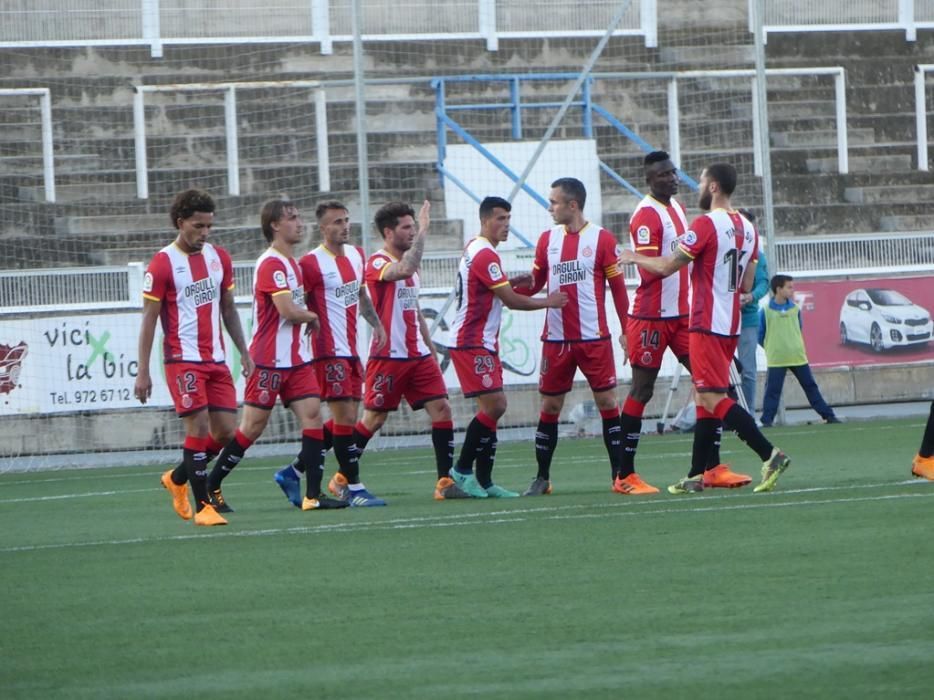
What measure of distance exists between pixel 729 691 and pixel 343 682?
1.17 meters

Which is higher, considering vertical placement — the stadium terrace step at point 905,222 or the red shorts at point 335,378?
the stadium terrace step at point 905,222

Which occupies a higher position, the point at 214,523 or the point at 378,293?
the point at 378,293

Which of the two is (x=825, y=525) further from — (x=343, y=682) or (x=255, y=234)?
(x=255, y=234)

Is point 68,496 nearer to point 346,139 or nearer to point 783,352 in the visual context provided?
point 783,352

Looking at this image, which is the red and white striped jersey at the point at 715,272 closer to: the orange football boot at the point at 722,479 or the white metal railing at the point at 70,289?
the orange football boot at the point at 722,479

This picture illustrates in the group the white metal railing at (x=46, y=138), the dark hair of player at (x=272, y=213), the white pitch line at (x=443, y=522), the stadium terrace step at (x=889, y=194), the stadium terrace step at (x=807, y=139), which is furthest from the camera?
the stadium terrace step at (x=807, y=139)

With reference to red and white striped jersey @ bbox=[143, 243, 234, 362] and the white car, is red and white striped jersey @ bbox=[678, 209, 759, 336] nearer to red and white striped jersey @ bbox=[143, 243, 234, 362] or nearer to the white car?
red and white striped jersey @ bbox=[143, 243, 234, 362]

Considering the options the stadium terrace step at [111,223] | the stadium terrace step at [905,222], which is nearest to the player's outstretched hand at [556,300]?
the stadium terrace step at [111,223]

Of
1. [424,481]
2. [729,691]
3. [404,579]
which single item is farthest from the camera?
[424,481]

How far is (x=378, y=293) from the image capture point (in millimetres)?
12414

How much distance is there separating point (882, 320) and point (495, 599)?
47.1 feet

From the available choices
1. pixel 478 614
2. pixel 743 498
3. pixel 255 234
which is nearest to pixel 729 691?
pixel 478 614

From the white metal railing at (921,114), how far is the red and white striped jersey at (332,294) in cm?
1617

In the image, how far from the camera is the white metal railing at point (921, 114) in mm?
26344
